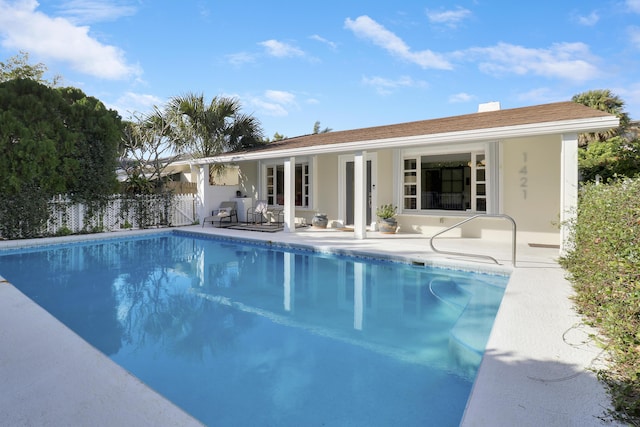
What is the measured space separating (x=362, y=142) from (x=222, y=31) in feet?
24.4

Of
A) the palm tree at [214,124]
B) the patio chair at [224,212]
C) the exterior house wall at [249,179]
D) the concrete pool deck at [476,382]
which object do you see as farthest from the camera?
the palm tree at [214,124]

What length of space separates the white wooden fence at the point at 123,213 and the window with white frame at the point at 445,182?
30.4 feet

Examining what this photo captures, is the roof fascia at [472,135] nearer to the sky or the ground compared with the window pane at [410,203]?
nearer to the sky

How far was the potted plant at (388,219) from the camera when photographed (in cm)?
1227

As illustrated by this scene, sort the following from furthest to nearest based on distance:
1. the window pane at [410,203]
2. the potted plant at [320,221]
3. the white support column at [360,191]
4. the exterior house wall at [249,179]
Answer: the exterior house wall at [249,179] < the potted plant at [320,221] < the window pane at [410,203] < the white support column at [360,191]

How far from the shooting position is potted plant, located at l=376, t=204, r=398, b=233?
40.3ft

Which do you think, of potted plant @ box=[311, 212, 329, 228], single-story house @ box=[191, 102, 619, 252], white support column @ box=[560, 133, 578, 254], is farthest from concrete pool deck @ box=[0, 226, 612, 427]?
potted plant @ box=[311, 212, 329, 228]

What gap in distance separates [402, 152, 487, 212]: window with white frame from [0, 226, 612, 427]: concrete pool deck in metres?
6.22

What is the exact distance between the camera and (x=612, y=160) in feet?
34.8

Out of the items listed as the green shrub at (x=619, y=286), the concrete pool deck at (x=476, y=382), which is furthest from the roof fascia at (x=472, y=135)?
the concrete pool deck at (x=476, y=382)

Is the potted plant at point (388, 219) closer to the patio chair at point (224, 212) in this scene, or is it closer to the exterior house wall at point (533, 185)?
the exterior house wall at point (533, 185)

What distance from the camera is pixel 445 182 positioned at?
11.6 metres

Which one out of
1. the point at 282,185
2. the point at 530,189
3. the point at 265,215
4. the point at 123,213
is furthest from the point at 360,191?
the point at 123,213

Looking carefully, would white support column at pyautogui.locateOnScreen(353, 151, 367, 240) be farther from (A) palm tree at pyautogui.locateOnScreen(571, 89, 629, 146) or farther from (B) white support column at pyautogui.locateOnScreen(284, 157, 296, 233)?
(A) palm tree at pyautogui.locateOnScreen(571, 89, 629, 146)
